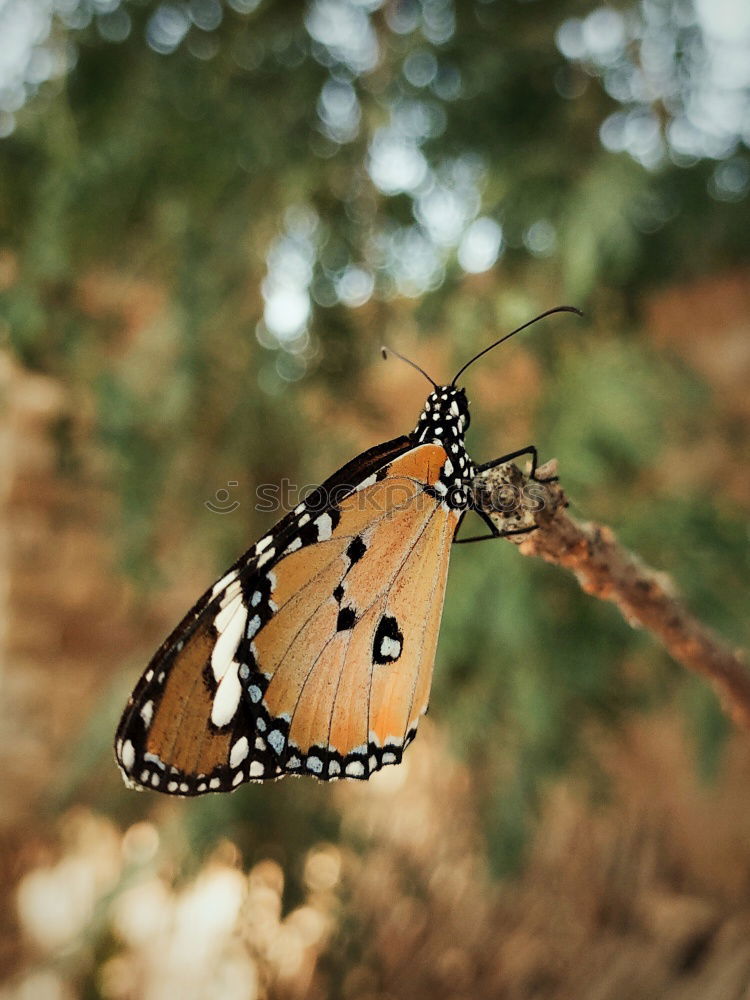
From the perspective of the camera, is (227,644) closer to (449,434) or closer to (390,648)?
(390,648)

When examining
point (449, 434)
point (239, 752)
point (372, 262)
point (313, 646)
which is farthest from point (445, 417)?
point (372, 262)

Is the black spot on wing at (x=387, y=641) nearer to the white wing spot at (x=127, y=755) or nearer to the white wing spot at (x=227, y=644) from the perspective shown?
the white wing spot at (x=227, y=644)

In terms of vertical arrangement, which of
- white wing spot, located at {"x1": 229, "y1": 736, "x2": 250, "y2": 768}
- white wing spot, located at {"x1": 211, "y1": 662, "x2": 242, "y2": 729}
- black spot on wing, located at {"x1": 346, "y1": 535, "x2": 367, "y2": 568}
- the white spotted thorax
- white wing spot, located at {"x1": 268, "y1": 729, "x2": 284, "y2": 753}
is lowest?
white wing spot, located at {"x1": 229, "y1": 736, "x2": 250, "y2": 768}

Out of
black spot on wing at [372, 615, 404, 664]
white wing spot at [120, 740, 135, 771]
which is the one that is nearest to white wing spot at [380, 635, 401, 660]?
black spot on wing at [372, 615, 404, 664]

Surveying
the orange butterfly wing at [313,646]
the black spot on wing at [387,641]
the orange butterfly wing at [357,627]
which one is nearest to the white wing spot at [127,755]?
the orange butterfly wing at [313,646]

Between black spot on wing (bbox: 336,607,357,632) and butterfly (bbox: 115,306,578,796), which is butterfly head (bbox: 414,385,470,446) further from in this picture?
black spot on wing (bbox: 336,607,357,632)

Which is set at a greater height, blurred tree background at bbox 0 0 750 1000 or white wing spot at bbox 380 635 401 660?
blurred tree background at bbox 0 0 750 1000

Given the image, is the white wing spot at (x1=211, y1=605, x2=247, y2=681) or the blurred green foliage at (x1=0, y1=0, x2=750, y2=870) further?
the blurred green foliage at (x1=0, y1=0, x2=750, y2=870)
